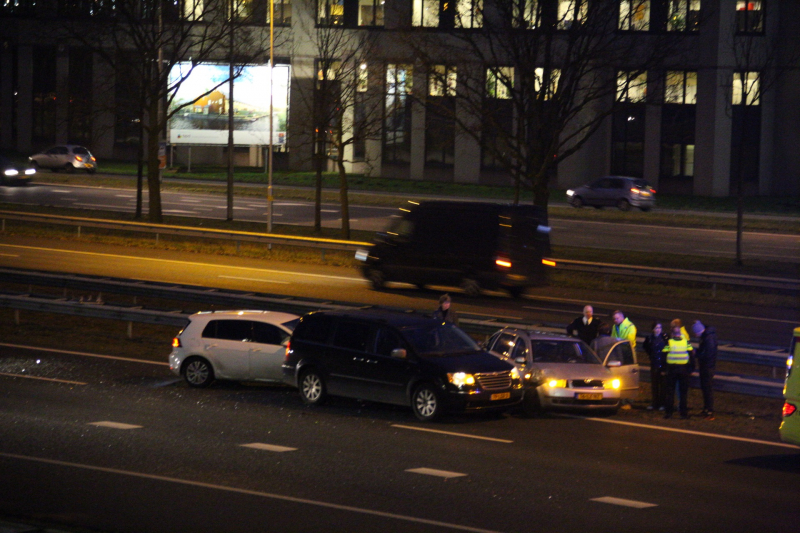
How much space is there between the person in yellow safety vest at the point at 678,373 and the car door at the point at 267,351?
19.1 ft

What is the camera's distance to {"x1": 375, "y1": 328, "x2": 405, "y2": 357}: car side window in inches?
558

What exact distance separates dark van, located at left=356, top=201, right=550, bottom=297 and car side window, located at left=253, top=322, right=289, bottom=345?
8509 millimetres

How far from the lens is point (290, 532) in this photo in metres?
8.45

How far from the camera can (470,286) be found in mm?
23953

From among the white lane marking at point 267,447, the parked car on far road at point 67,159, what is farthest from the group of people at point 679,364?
the parked car on far road at point 67,159

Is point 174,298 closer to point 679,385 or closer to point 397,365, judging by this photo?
point 397,365

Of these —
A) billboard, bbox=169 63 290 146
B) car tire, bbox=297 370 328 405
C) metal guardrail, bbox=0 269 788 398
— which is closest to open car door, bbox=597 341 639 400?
metal guardrail, bbox=0 269 788 398

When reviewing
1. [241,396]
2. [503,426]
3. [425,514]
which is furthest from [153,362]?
[425,514]

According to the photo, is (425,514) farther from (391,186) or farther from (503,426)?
(391,186)

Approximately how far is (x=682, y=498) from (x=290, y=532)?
395 cm

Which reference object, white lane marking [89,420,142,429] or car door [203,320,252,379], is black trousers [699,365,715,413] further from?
white lane marking [89,420,142,429]

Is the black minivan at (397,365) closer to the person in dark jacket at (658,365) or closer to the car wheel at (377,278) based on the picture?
the person in dark jacket at (658,365)

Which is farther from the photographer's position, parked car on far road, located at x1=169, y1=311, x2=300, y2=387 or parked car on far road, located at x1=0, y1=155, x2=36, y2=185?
parked car on far road, located at x1=0, y1=155, x2=36, y2=185

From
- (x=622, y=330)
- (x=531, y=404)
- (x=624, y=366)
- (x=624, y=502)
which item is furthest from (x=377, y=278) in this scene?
(x=624, y=502)
